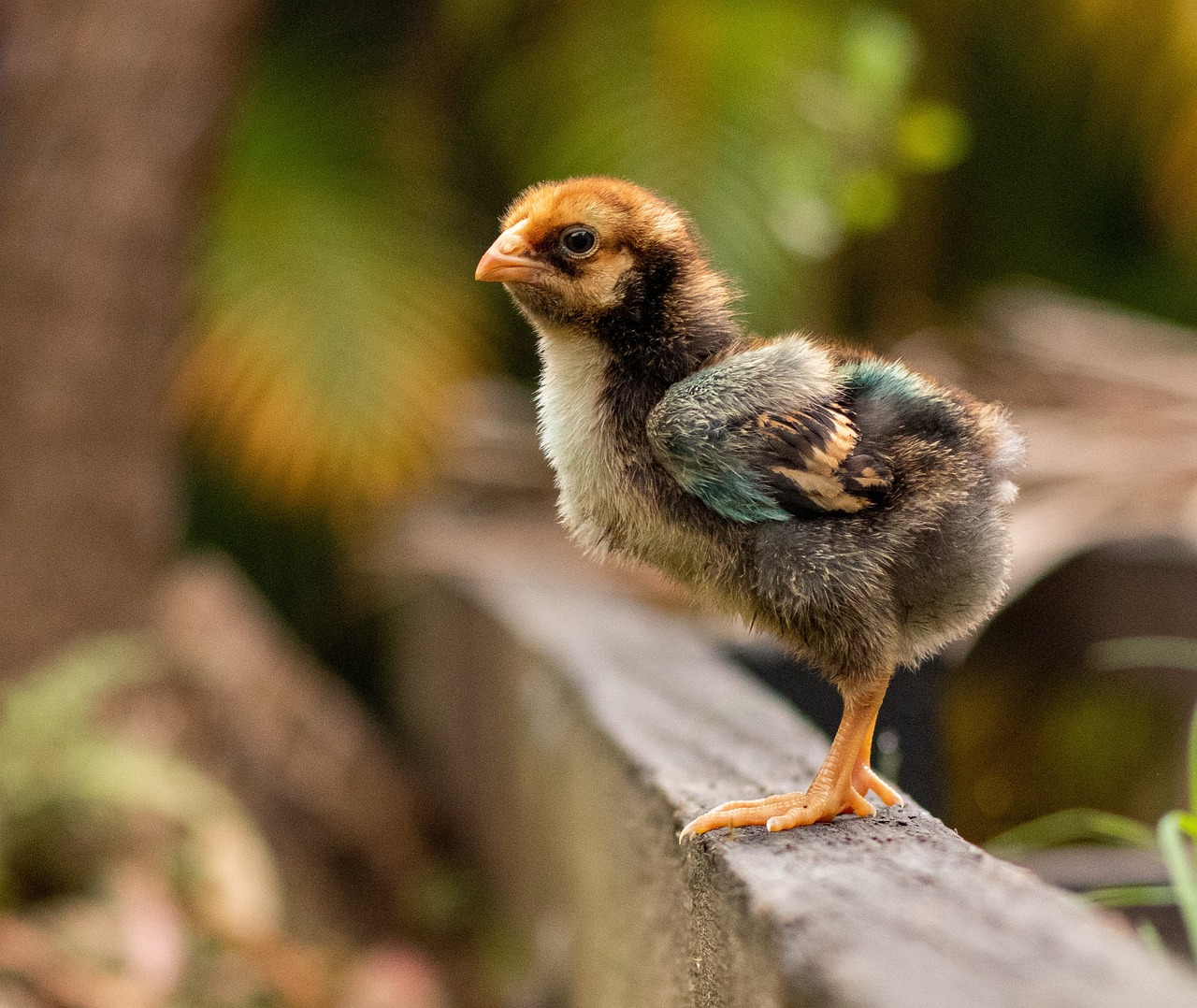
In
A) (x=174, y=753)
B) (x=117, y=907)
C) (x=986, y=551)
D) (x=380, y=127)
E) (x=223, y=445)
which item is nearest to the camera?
(x=986, y=551)

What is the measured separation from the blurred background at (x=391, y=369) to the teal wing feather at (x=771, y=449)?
3.65 ft

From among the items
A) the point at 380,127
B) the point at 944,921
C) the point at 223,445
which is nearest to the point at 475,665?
the point at 223,445

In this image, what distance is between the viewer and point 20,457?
4957 millimetres

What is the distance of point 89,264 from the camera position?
4.98 m

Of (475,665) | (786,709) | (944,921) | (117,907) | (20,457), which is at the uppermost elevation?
(944,921)

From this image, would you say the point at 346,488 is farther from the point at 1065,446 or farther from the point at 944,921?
the point at 944,921

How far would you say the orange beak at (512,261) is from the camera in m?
2.24

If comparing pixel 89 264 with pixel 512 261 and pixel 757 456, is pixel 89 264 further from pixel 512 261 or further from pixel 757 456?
pixel 757 456

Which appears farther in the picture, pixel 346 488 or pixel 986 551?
Result: pixel 346 488

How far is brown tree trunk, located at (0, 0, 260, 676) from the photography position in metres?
4.90

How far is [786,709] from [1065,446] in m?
2.53

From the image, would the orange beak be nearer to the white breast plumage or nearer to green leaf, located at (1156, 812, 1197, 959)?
the white breast plumage

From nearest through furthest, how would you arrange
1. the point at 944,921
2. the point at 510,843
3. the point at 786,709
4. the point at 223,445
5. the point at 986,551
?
the point at 944,921, the point at 986,551, the point at 786,709, the point at 510,843, the point at 223,445

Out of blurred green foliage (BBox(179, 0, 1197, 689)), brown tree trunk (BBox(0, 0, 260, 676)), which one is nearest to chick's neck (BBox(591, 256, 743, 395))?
blurred green foliage (BBox(179, 0, 1197, 689))
